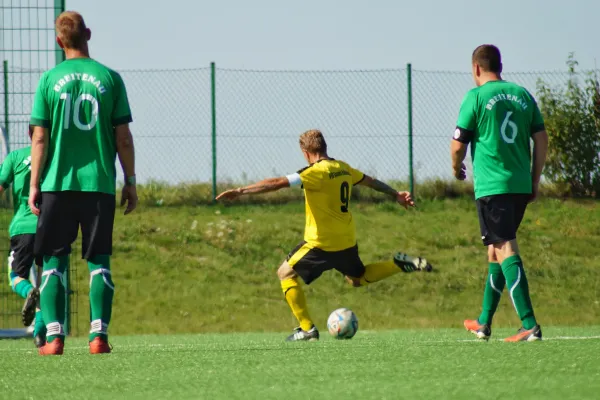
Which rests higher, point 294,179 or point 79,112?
point 79,112

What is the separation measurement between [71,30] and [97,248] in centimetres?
129

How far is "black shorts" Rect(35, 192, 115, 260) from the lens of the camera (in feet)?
21.4

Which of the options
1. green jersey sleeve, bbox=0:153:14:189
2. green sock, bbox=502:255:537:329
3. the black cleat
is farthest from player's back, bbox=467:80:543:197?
green jersey sleeve, bbox=0:153:14:189

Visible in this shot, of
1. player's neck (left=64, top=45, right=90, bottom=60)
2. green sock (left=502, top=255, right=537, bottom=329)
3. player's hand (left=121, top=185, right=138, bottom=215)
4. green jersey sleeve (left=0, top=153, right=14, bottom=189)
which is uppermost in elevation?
player's neck (left=64, top=45, right=90, bottom=60)

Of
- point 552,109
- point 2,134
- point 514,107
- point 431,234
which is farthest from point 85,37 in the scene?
point 552,109

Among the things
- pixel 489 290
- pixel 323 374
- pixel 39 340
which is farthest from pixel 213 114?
pixel 323 374

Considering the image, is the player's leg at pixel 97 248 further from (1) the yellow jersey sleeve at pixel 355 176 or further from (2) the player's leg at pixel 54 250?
(1) the yellow jersey sleeve at pixel 355 176

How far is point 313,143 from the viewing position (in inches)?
363

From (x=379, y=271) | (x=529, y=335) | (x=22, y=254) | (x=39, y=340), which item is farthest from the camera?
(x=22, y=254)

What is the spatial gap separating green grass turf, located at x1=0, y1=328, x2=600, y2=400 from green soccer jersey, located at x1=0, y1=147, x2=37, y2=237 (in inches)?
121

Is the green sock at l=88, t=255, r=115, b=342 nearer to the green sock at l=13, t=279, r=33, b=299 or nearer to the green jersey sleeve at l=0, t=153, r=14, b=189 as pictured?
the green jersey sleeve at l=0, t=153, r=14, b=189

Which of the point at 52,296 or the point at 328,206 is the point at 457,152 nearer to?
the point at 328,206

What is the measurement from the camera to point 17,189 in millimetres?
9414

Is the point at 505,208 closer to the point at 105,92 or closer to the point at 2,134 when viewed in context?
the point at 105,92
